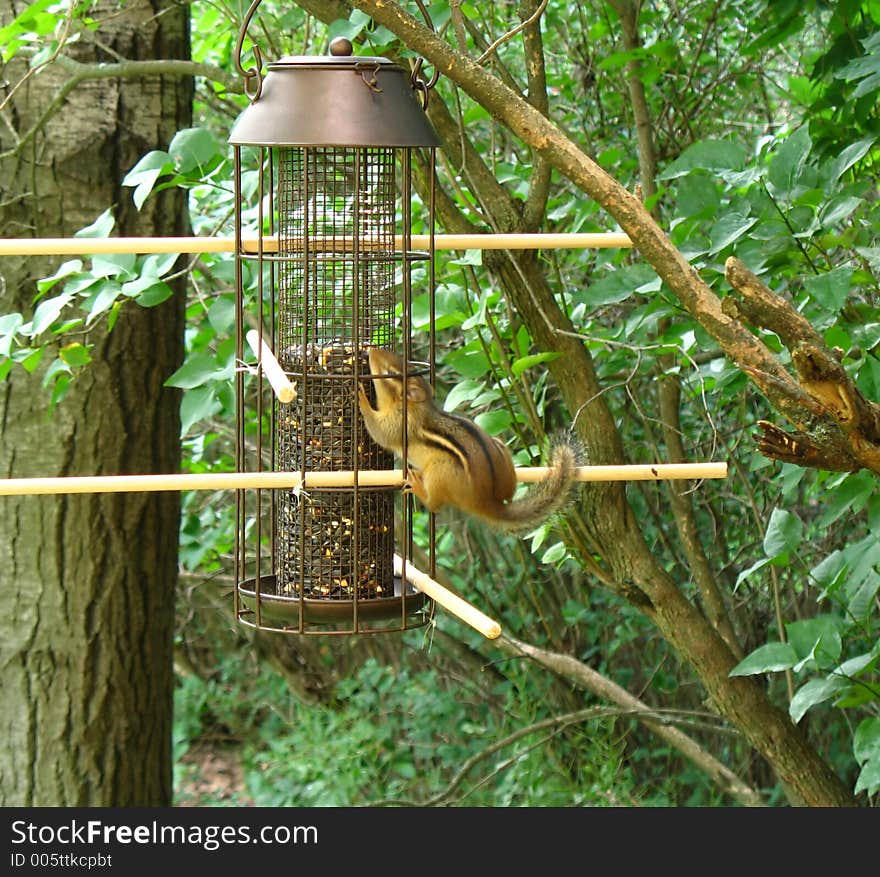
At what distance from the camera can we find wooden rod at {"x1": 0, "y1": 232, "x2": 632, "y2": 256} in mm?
2432

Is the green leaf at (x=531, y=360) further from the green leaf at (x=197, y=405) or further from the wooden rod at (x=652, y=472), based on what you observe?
the wooden rod at (x=652, y=472)

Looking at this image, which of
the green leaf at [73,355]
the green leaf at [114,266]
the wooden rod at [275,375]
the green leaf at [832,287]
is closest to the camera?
the wooden rod at [275,375]

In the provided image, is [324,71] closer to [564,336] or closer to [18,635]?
[564,336]

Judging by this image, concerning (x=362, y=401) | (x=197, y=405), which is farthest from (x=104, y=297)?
(x=362, y=401)

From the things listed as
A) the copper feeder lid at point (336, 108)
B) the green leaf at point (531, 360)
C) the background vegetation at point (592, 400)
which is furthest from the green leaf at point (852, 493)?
the copper feeder lid at point (336, 108)

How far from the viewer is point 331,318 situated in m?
2.99

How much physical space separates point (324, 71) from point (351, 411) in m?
0.74

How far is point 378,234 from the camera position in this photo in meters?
2.97

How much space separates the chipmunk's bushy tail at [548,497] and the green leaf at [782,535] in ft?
2.29

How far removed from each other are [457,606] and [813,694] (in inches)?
47.7

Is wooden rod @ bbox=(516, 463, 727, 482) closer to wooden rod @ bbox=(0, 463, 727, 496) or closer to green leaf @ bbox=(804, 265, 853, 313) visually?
wooden rod @ bbox=(0, 463, 727, 496)

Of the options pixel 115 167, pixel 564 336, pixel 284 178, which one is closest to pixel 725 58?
pixel 564 336

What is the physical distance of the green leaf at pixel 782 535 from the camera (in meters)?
3.15

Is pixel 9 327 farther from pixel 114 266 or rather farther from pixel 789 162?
pixel 789 162
